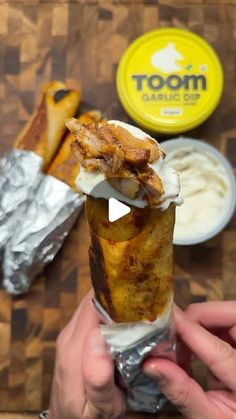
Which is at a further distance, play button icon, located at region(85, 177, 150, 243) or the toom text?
the toom text

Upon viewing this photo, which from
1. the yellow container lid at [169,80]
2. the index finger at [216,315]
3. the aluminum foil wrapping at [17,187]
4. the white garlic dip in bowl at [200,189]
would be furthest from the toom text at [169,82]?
the index finger at [216,315]

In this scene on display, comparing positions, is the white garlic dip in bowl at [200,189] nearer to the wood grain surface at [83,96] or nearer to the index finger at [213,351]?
the wood grain surface at [83,96]

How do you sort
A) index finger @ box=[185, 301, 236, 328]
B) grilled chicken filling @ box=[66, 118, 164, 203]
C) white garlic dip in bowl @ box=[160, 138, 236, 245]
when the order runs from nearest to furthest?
grilled chicken filling @ box=[66, 118, 164, 203]
index finger @ box=[185, 301, 236, 328]
white garlic dip in bowl @ box=[160, 138, 236, 245]

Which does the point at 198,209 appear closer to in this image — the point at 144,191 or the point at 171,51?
the point at 171,51

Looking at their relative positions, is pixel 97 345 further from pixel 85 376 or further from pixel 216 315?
pixel 216 315

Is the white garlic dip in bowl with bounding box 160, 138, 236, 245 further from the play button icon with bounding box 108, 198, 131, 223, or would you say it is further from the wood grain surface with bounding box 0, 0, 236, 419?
the play button icon with bounding box 108, 198, 131, 223

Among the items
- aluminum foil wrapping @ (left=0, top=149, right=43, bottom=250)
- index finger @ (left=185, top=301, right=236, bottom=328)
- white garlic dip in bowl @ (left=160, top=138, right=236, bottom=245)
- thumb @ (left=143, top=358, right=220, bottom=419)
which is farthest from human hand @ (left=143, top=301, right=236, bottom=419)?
aluminum foil wrapping @ (left=0, top=149, right=43, bottom=250)

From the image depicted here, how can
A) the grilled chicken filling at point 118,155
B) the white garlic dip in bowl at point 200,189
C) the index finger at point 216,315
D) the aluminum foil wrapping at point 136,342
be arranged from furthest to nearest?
the white garlic dip in bowl at point 200,189 → the index finger at point 216,315 → the aluminum foil wrapping at point 136,342 → the grilled chicken filling at point 118,155

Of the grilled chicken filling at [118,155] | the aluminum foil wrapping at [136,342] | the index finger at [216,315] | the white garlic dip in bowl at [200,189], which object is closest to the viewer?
the grilled chicken filling at [118,155]

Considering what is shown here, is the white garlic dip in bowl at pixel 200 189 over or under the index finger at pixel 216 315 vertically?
over
